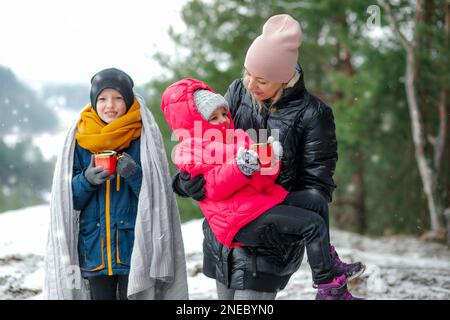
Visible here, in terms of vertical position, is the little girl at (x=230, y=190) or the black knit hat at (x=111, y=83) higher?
the black knit hat at (x=111, y=83)

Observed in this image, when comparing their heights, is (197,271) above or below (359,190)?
below

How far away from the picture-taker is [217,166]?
1.99 meters

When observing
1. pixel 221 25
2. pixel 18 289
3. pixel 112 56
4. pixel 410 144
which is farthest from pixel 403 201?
pixel 18 289

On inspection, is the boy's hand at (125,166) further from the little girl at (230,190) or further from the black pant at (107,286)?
the black pant at (107,286)

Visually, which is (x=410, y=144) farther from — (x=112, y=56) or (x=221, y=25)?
(x=112, y=56)

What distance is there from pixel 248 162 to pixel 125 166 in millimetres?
539

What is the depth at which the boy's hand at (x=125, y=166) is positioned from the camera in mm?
2209

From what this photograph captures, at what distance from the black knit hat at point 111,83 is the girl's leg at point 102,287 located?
65 centimetres

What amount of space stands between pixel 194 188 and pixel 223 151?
0.17m

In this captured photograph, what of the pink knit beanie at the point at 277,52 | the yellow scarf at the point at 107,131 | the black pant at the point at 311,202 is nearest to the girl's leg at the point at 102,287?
the yellow scarf at the point at 107,131

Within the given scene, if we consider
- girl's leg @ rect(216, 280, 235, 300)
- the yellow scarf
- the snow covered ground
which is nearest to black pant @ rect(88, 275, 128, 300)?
girl's leg @ rect(216, 280, 235, 300)

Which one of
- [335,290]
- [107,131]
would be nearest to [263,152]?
[335,290]

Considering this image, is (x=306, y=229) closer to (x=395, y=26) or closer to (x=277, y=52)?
(x=277, y=52)
